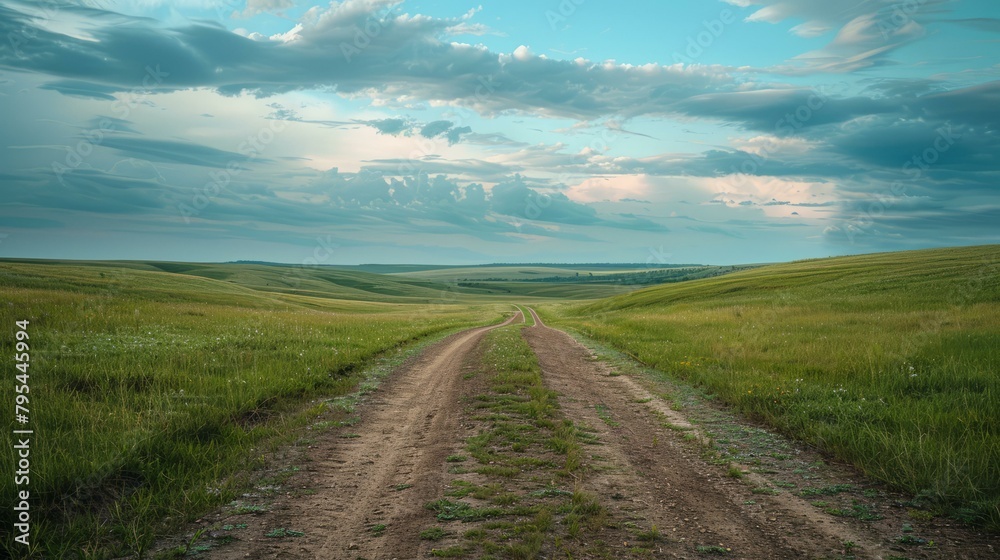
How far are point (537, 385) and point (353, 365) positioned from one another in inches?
263

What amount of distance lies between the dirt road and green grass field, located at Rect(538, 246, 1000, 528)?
1.55m

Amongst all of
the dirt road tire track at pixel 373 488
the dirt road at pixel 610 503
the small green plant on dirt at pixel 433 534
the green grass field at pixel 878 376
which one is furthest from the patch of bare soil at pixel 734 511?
the dirt road tire track at pixel 373 488

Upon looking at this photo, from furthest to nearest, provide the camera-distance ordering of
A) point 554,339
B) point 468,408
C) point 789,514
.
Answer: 1. point 554,339
2. point 468,408
3. point 789,514

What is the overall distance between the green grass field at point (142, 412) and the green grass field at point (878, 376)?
30.6 ft

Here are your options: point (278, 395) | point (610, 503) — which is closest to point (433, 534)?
point (610, 503)


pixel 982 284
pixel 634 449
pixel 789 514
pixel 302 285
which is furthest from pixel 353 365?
pixel 302 285

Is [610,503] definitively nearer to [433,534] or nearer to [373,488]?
[433,534]

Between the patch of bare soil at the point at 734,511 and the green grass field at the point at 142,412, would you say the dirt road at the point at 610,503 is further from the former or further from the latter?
the green grass field at the point at 142,412

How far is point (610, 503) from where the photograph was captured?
21.7 feet

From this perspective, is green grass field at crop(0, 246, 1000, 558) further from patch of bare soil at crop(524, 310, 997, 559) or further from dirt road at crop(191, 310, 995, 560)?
dirt road at crop(191, 310, 995, 560)

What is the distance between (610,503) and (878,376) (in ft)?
30.9

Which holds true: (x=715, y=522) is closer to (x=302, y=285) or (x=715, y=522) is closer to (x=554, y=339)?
(x=554, y=339)

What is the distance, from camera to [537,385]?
1405cm

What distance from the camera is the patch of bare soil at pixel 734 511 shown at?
5.49 metres
